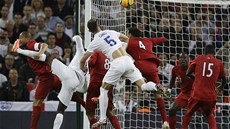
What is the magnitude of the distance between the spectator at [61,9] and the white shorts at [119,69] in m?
6.44

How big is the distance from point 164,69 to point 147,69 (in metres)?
3.39

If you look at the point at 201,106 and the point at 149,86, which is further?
the point at 201,106

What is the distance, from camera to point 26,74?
1666cm

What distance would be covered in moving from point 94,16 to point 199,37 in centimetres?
385

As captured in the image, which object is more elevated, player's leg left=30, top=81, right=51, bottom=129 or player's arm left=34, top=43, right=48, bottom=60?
player's arm left=34, top=43, right=48, bottom=60

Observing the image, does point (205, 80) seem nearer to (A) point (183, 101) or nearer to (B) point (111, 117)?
(A) point (183, 101)

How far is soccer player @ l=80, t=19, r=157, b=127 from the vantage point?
40.2 ft

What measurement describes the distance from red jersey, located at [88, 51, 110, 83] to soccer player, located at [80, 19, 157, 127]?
0.70 metres

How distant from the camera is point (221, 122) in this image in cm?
1551

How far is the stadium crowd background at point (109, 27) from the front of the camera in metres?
16.1

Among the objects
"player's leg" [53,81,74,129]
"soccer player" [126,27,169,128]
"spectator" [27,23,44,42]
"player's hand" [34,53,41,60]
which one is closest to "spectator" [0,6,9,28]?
"spectator" [27,23,44,42]

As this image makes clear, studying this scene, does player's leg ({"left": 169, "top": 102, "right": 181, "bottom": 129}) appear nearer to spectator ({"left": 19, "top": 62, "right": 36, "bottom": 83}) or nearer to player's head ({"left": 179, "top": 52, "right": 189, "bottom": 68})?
player's head ({"left": 179, "top": 52, "right": 189, "bottom": 68})

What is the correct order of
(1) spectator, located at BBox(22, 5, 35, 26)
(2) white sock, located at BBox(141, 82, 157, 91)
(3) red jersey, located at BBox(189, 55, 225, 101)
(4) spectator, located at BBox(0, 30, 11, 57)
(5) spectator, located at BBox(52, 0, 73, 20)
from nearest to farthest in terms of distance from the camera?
1. (2) white sock, located at BBox(141, 82, 157, 91)
2. (3) red jersey, located at BBox(189, 55, 225, 101)
3. (4) spectator, located at BBox(0, 30, 11, 57)
4. (1) spectator, located at BBox(22, 5, 35, 26)
5. (5) spectator, located at BBox(52, 0, 73, 20)

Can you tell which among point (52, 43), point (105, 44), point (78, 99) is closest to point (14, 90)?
point (52, 43)
